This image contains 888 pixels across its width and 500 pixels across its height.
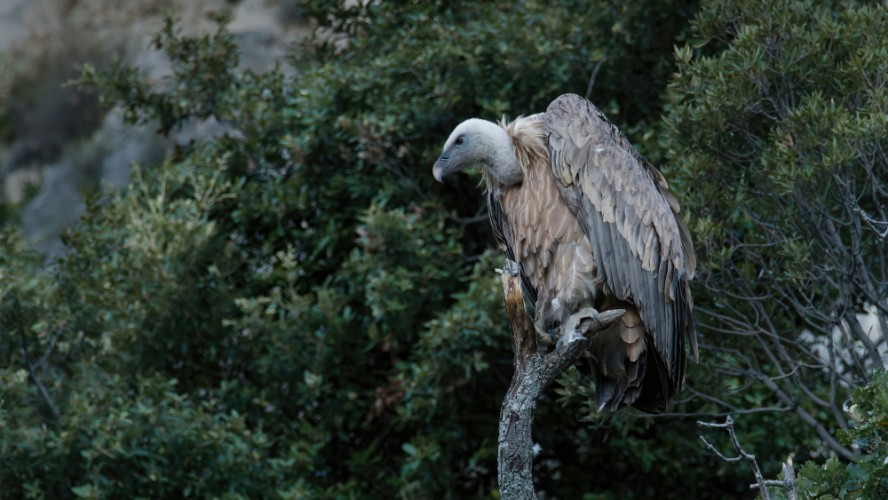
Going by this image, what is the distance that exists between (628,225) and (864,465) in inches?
63.1

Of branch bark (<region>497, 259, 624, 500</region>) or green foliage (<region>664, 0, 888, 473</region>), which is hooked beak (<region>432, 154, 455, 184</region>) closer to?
Result: branch bark (<region>497, 259, 624, 500</region>)

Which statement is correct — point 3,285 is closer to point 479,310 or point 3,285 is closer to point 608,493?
point 479,310

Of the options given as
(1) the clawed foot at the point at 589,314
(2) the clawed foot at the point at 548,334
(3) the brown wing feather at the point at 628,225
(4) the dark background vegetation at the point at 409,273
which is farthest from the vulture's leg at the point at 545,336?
(4) the dark background vegetation at the point at 409,273

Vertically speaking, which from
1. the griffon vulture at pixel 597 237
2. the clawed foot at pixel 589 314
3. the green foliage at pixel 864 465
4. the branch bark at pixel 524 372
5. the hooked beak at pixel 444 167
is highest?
the hooked beak at pixel 444 167

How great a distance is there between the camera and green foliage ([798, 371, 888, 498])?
439 cm

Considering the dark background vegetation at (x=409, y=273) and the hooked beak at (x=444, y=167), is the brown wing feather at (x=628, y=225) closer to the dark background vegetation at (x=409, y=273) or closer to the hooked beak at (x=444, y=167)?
the hooked beak at (x=444, y=167)

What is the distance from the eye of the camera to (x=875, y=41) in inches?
260

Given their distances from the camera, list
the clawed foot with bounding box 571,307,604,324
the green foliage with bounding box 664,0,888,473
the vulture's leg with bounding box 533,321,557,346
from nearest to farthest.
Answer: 1. the vulture's leg with bounding box 533,321,557,346
2. the clawed foot with bounding box 571,307,604,324
3. the green foliage with bounding box 664,0,888,473

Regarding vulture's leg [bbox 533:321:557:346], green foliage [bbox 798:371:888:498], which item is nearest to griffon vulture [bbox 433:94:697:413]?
vulture's leg [bbox 533:321:557:346]

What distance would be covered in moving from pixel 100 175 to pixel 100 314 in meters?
13.9

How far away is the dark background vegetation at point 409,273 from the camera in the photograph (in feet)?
21.9

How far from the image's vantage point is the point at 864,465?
14.5 feet

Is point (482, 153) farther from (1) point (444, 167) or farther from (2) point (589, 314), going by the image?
(2) point (589, 314)

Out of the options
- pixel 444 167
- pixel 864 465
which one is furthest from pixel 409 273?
pixel 864 465
